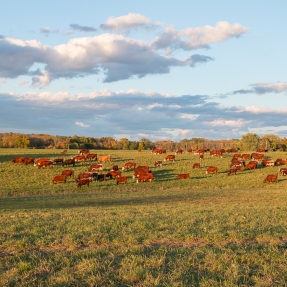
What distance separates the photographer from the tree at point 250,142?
85.9 meters

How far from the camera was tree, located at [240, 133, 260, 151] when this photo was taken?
85.9 meters

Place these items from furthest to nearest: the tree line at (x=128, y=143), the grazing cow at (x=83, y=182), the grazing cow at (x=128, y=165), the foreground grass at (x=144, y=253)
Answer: the tree line at (x=128, y=143) < the grazing cow at (x=128, y=165) < the grazing cow at (x=83, y=182) < the foreground grass at (x=144, y=253)

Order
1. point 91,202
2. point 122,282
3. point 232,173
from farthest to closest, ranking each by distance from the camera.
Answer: point 232,173, point 91,202, point 122,282

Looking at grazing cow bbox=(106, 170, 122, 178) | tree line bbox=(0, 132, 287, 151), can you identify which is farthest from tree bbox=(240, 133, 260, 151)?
grazing cow bbox=(106, 170, 122, 178)

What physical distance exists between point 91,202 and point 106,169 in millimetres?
19695

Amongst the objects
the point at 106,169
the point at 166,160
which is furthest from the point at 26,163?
the point at 166,160

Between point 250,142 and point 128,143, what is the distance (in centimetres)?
3493

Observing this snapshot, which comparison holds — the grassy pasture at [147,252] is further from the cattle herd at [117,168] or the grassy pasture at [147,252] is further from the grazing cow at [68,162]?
the grazing cow at [68,162]

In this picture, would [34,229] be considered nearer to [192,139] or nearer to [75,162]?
[75,162]

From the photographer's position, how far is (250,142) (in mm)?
86812

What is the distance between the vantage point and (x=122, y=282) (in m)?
5.98

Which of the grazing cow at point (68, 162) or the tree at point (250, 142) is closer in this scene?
the grazing cow at point (68, 162)

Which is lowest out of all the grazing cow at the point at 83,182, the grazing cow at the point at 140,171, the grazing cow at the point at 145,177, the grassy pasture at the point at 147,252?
the grazing cow at the point at 83,182

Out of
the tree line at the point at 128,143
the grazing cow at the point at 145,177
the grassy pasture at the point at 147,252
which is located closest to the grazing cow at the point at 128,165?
the grazing cow at the point at 145,177
